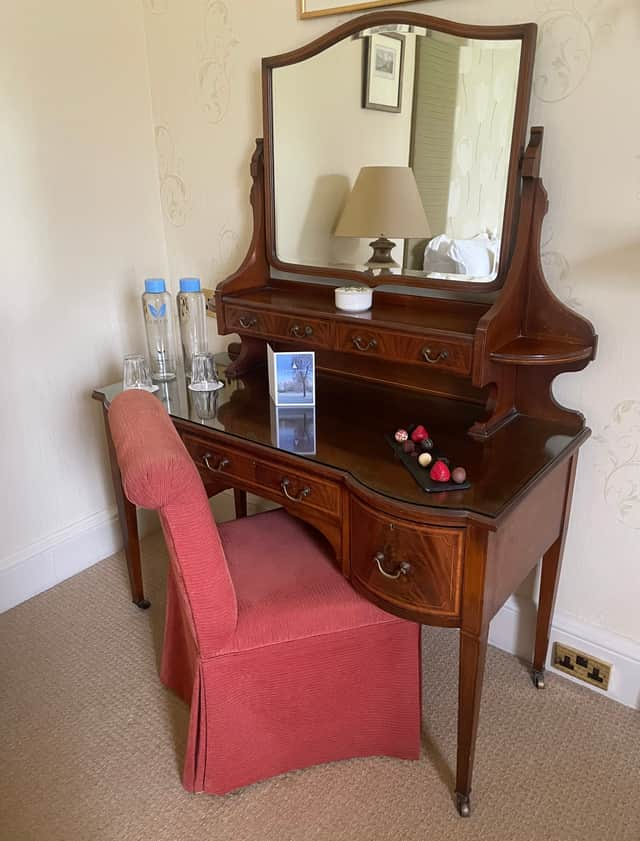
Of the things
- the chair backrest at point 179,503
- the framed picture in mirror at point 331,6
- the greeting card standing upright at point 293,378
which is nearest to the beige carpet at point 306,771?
the chair backrest at point 179,503

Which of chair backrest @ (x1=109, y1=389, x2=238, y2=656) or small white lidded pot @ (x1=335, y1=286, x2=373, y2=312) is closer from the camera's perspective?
chair backrest @ (x1=109, y1=389, x2=238, y2=656)

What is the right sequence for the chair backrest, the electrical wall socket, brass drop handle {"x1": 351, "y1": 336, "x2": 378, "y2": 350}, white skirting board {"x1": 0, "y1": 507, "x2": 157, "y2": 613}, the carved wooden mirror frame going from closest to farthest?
the chair backrest < the carved wooden mirror frame < brass drop handle {"x1": 351, "y1": 336, "x2": 378, "y2": 350} < the electrical wall socket < white skirting board {"x1": 0, "y1": 507, "x2": 157, "y2": 613}

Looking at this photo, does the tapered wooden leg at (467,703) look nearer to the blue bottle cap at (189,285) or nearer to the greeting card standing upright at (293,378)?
the greeting card standing upright at (293,378)

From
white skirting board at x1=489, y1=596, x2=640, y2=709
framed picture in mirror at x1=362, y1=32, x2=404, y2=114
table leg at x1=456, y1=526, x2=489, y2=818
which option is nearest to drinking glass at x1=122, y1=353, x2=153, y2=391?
framed picture in mirror at x1=362, y1=32, x2=404, y2=114

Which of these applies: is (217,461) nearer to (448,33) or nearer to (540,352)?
(540,352)

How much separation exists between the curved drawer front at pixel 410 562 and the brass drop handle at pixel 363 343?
372mm

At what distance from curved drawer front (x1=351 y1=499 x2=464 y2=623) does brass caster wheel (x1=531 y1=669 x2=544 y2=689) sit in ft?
2.09

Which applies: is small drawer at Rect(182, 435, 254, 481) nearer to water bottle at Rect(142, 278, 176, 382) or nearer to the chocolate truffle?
water bottle at Rect(142, 278, 176, 382)

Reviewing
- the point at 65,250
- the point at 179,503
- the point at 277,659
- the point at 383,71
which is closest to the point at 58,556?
the point at 65,250

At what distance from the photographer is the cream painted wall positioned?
179 cm

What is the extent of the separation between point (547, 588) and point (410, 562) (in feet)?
1.87

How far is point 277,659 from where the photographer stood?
1355 mm

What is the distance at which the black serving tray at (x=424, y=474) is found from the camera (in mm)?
1188

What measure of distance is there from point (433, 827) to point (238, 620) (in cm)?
61
